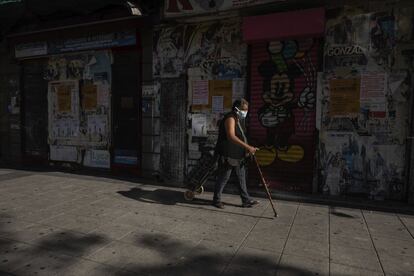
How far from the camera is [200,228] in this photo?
4719 millimetres

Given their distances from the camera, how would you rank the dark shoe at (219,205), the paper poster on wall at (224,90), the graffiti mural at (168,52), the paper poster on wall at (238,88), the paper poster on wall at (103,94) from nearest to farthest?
the dark shoe at (219,205) < the paper poster on wall at (238,88) < the paper poster on wall at (224,90) < the graffiti mural at (168,52) < the paper poster on wall at (103,94)

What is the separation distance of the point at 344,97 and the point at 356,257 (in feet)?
11.1

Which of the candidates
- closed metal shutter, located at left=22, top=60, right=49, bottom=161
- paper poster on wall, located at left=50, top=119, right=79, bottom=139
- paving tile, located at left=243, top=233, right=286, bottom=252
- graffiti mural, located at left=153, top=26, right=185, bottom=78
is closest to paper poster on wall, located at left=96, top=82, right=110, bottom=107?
paper poster on wall, located at left=50, top=119, right=79, bottom=139

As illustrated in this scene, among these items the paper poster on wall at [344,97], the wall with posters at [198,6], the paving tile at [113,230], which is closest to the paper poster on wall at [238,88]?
the wall with posters at [198,6]

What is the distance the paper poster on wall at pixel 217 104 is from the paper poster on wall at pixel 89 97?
3475mm

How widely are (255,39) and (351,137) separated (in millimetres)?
2726

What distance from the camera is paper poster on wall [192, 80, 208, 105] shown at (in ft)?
24.1

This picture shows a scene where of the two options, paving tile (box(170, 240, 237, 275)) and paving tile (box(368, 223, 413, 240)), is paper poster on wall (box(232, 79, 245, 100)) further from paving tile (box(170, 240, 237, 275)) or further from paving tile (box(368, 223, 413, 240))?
paving tile (box(170, 240, 237, 275))

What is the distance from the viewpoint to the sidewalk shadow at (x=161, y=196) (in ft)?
20.0

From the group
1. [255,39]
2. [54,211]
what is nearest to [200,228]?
[54,211]

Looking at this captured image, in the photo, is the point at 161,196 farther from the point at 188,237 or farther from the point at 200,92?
the point at 200,92

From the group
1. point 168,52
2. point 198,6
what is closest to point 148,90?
point 168,52

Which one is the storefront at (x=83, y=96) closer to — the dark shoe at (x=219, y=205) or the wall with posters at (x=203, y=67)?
the wall with posters at (x=203, y=67)

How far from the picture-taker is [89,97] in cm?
883
